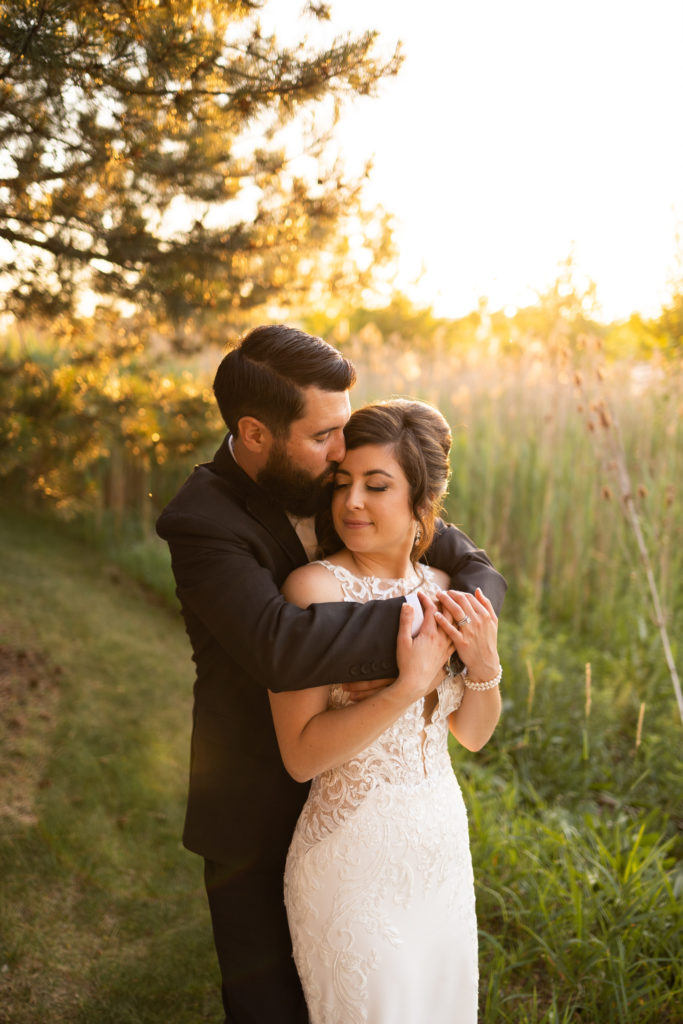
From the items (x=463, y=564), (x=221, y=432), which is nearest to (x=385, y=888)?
(x=463, y=564)

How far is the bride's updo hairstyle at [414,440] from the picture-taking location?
1.91 m

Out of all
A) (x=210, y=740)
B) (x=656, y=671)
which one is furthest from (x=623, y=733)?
(x=210, y=740)

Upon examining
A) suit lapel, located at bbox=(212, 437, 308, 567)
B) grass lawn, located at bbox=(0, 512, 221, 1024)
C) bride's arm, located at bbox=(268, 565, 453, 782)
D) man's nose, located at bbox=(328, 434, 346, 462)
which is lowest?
grass lawn, located at bbox=(0, 512, 221, 1024)

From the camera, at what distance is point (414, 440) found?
192cm

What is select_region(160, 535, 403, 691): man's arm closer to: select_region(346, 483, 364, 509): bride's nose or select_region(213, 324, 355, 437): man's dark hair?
select_region(346, 483, 364, 509): bride's nose

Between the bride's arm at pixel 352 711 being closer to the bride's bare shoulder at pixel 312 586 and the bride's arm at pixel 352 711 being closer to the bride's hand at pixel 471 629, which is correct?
the bride's hand at pixel 471 629

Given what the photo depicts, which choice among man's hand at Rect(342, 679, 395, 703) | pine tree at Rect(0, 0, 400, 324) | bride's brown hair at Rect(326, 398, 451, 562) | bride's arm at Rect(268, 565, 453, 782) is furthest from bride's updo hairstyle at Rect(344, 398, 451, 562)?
pine tree at Rect(0, 0, 400, 324)

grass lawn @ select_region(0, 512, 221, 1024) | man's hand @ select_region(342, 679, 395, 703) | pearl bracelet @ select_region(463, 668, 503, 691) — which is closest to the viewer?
man's hand @ select_region(342, 679, 395, 703)

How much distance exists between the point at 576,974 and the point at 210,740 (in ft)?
5.07

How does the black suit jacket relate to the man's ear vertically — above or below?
below

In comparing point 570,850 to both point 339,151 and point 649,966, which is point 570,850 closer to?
point 649,966

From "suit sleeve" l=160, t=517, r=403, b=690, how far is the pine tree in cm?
134

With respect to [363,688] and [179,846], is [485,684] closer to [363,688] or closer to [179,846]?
[363,688]

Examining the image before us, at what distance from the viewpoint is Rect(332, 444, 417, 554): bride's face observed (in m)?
1.88
